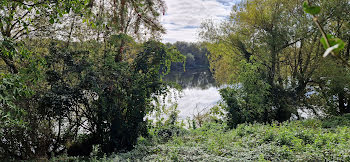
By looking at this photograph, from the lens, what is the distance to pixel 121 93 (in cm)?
689

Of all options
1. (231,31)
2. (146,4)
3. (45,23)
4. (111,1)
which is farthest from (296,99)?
(45,23)

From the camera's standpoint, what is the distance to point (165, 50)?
24.5 feet

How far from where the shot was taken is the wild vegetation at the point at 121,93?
4.23 m

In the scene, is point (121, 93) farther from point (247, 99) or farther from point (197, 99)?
point (197, 99)

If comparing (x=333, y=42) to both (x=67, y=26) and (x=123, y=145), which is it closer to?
(x=123, y=145)

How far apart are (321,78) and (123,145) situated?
32.7 ft

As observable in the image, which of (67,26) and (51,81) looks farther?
(67,26)

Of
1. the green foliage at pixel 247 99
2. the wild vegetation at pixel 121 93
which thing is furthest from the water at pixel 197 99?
the wild vegetation at pixel 121 93

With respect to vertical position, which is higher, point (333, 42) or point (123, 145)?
point (333, 42)

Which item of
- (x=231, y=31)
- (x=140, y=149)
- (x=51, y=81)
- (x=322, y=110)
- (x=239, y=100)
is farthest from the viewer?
(x=231, y=31)

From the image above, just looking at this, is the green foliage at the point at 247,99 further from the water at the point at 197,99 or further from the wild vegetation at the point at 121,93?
the water at the point at 197,99

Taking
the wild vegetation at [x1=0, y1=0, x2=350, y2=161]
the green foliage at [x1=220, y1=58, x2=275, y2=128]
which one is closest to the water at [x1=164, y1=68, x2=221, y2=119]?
the green foliage at [x1=220, y1=58, x2=275, y2=128]

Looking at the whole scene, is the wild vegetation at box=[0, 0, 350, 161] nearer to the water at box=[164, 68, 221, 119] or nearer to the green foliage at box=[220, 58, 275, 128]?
the green foliage at box=[220, 58, 275, 128]

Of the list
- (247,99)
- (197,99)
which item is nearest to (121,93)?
(247,99)
